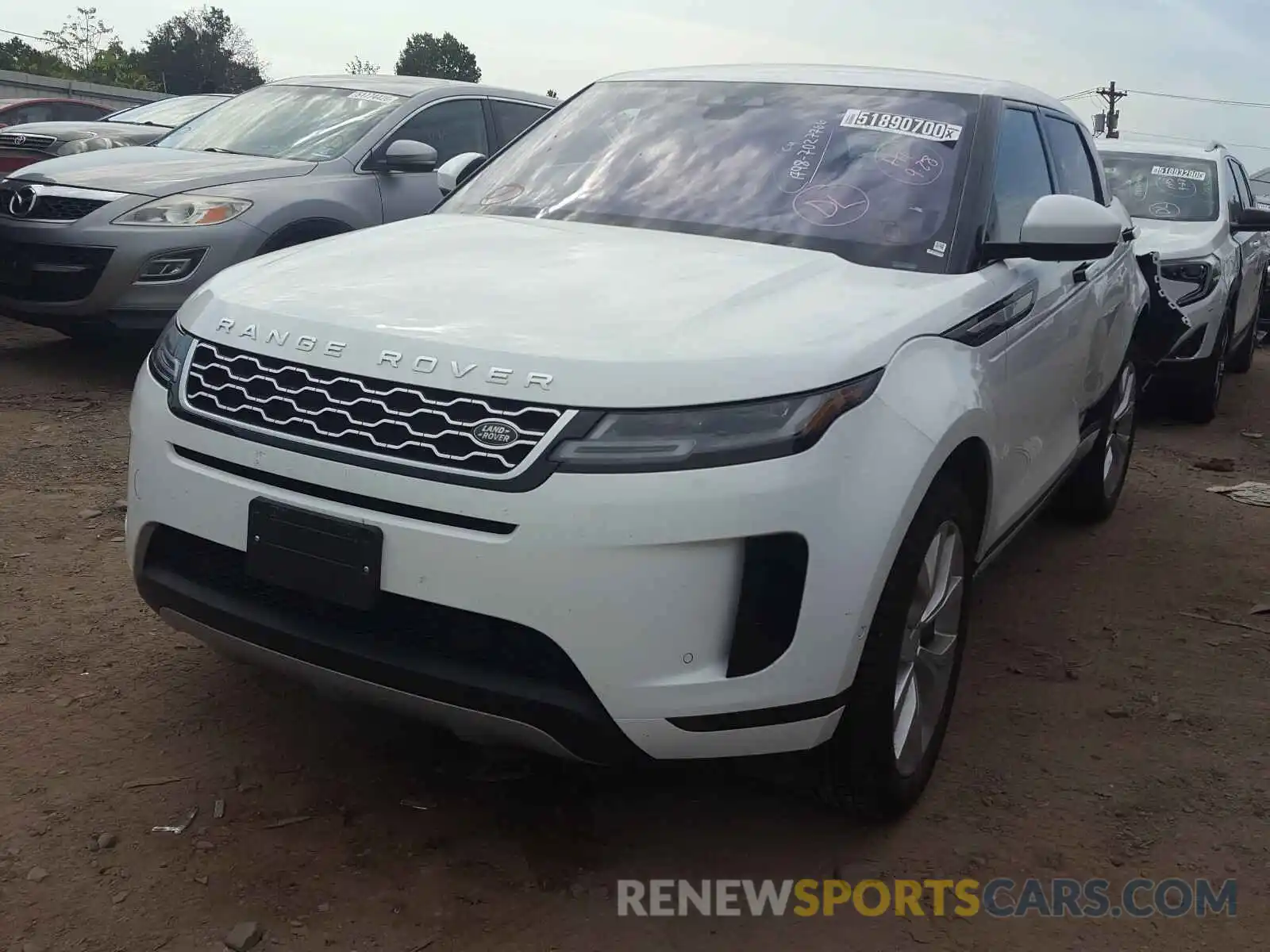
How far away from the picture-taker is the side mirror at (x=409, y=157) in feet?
19.9

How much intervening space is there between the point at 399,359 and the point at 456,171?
2.19 metres

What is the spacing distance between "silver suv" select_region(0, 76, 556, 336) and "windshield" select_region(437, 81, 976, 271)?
259 cm

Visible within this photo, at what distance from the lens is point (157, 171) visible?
6254mm

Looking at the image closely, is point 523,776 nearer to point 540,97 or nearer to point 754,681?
point 754,681

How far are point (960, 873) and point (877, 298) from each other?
124 cm

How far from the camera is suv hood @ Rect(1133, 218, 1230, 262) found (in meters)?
7.35

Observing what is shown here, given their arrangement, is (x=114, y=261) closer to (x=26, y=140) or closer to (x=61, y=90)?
(x=26, y=140)

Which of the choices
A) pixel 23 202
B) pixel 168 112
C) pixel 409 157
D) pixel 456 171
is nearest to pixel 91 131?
pixel 168 112

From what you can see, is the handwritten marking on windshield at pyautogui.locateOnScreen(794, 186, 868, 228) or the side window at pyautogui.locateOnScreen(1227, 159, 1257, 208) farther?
the side window at pyautogui.locateOnScreen(1227, 159, 1257, 208)

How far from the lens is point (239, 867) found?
243cm

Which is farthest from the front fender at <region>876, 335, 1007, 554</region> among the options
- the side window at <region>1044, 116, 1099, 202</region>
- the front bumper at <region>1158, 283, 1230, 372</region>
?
the front bumper at <region>1158, 283, 1230, 372</region>

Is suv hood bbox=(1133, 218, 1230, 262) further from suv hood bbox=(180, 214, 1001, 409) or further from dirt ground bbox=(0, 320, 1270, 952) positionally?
suv hood bbox=(180, 214, 1001, 409)

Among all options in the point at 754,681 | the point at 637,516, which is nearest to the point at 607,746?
the point at 754,681

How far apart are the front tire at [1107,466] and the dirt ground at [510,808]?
0.98 metres
